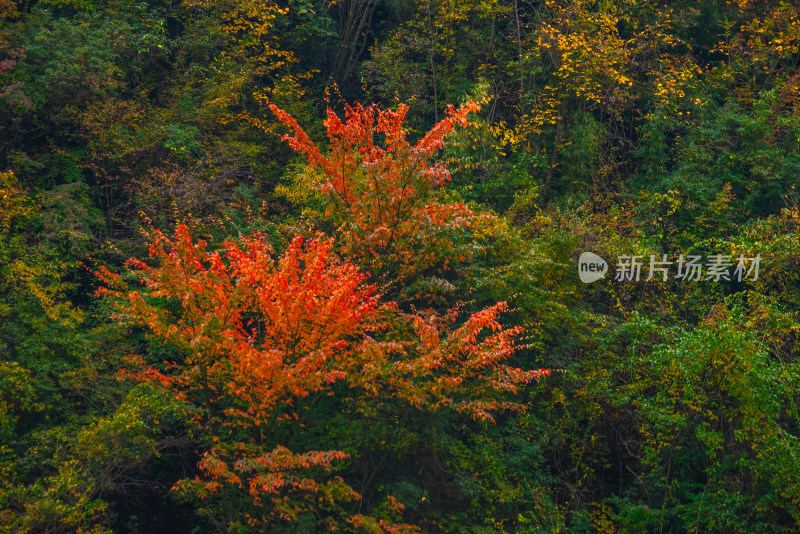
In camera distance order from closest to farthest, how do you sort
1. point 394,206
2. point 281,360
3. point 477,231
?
point 281,360
point 394,206
point 477,231

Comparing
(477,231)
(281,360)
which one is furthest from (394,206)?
(281,360)

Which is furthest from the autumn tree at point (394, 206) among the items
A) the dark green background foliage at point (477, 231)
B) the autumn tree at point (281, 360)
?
the autumn tree at point (281, 360)

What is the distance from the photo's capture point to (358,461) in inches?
312

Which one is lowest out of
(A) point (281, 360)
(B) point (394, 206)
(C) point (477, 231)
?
(A) point (281, 360)

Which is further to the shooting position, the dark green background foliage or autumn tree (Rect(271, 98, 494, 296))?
autumn tree (Rect(271, 98, 494, 296))

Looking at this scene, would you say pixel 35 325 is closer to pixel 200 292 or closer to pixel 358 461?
pixel 200 292

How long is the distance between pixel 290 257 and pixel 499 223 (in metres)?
4.44

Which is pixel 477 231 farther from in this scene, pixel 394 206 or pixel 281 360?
pixel 281 360

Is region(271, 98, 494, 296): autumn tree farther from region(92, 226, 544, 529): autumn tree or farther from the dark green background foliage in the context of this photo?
region(92, 226, 544, 529): autumn tree

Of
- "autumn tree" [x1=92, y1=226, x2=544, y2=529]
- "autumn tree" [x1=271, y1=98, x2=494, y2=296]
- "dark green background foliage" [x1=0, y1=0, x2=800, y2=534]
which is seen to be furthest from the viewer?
"autumn tree" [x1=271, y1=98, x2=494, y2=296]

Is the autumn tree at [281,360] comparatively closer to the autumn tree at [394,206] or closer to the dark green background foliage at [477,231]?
the dark green background foliage at [477,231]

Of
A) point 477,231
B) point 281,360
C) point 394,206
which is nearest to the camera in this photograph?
point 281,360

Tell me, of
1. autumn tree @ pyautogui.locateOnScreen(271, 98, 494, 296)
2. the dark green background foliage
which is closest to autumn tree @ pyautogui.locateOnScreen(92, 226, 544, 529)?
the dark green background foliage

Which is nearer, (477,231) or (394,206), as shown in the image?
(394,206)
